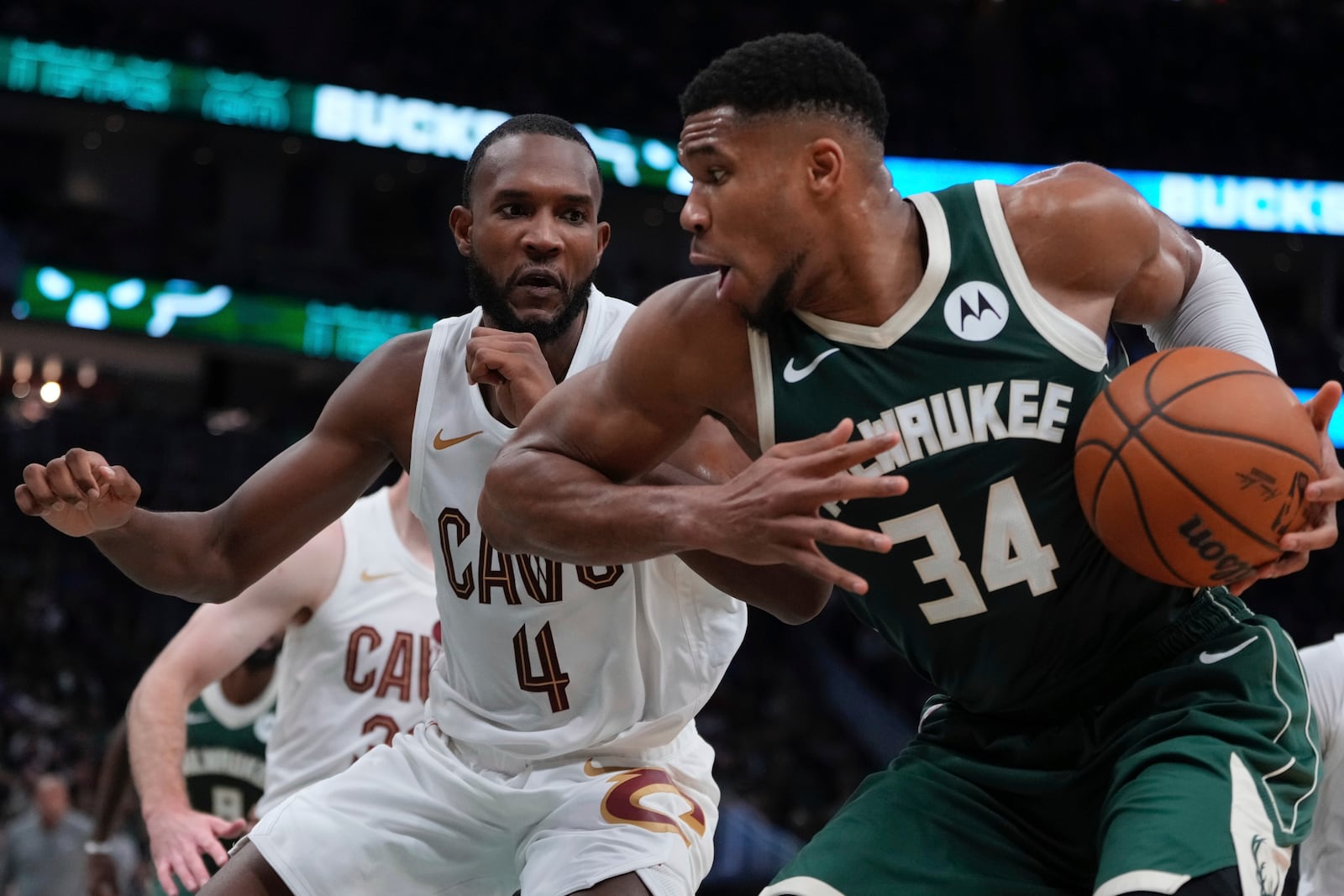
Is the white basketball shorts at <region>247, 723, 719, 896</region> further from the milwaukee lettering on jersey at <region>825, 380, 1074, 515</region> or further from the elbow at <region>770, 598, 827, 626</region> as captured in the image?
the milwaukee lettering on jersey at <region>825, 380, 1074, 515</region>

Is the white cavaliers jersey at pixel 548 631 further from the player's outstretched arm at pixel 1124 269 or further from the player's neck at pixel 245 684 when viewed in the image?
the player's neck at pixel 245 684

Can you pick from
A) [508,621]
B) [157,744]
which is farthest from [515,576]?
[157,744]

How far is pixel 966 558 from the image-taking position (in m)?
2.68

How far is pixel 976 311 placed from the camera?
106 inches

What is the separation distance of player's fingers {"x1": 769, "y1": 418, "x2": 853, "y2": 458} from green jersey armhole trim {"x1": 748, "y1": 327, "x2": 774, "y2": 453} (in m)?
0.30

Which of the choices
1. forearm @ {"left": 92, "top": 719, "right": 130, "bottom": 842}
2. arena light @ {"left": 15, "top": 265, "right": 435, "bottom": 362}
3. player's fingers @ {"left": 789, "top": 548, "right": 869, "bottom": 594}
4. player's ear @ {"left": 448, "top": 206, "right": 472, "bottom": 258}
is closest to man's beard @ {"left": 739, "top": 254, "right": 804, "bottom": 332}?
player's fingers @ {"left": 789, "top": 548, "right": 869, "bottom": 594}

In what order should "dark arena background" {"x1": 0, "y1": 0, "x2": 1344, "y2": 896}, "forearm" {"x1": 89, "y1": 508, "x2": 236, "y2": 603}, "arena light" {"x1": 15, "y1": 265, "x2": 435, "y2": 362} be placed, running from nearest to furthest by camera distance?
"forearm" {"x1": 89, "y1": 508, "x2": 236, "y2": 603}
"dark arena background" {"x1": 0, "y1": 0, "x2": 1344, "y2": 896}
"arena light" {"x1": 15, "y1": 265, "x2": 435, "y2": 362}

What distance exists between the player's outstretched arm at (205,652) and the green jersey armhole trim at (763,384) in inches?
87.0

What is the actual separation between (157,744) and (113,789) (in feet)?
3.86

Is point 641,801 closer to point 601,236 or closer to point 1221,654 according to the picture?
point 1221,654

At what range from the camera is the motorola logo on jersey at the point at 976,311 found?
8.77 ft

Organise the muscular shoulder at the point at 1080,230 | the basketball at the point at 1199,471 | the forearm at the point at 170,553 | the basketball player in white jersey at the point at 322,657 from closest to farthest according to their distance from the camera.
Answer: the basketball at the point at 1199,471 < the muscular shoulder at the point at 1080,230 < the forearm at the point at 170,553 < the basketball player in white jersey at the point at 322,657

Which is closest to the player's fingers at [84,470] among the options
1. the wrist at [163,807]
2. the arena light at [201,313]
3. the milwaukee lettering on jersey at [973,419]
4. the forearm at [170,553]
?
the forearm at [170,553]

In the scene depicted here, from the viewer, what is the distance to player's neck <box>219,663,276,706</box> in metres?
5.62
